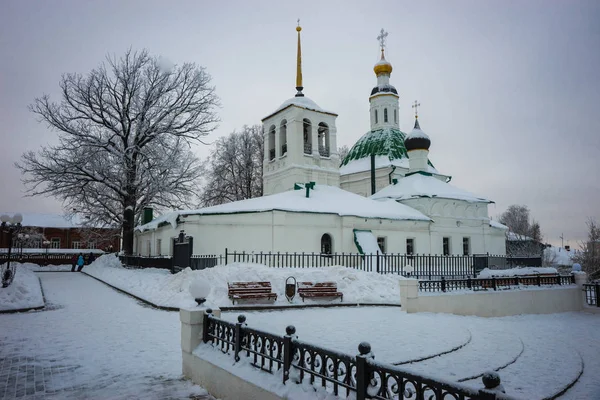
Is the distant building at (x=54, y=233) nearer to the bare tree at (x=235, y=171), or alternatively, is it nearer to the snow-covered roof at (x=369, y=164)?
the bare tree at (x=235, y=171)

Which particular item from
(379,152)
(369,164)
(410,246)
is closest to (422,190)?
(410,246)

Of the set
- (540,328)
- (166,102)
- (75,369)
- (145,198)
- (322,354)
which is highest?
(166,102)

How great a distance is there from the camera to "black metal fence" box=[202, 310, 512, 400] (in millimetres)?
3361

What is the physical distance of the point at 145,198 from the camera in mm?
32656

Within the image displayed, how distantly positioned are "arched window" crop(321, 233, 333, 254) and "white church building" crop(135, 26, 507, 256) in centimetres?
7

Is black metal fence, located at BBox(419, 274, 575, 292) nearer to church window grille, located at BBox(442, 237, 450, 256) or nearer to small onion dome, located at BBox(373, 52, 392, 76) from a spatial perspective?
church window grille, located at BBox(442, 237, 450, 256)

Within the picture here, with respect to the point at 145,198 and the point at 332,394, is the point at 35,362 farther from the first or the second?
Result: the point at 145,198

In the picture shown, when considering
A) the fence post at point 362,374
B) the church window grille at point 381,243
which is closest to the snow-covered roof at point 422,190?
the church window grille at point 381,243

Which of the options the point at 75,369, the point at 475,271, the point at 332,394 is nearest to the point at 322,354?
the point at 332,394

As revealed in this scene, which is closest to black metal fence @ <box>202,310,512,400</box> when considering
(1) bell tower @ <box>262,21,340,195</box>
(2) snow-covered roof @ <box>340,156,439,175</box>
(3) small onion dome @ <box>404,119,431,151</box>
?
(1) bell tower @ <box>262,21,340,195</box>

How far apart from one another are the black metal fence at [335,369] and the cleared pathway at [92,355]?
0.91m

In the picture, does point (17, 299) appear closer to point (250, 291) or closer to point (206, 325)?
point (250, 291)

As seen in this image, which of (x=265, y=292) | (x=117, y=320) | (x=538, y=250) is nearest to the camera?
(x=117, y=320)

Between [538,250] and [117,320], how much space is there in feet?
183
